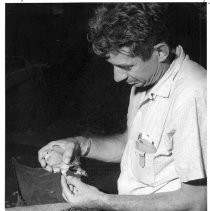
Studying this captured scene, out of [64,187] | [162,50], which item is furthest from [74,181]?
[162,50]

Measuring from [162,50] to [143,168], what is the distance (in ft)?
1.32

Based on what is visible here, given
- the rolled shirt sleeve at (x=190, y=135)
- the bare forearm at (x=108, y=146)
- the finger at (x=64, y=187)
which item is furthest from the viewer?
the bare forearm at (x=108, y=146)

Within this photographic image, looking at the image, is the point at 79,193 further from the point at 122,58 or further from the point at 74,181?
the point at 122,58

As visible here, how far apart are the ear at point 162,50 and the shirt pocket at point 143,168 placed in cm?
32

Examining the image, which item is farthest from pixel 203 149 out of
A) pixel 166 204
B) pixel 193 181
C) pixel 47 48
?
pixel 47 48

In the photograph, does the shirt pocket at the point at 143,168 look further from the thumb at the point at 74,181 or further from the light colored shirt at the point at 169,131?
the thumb at the point at 74,181

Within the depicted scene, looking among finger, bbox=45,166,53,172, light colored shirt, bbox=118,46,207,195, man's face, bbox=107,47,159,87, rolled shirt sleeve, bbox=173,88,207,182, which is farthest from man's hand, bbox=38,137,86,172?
rolled shirt sleeve, bbox=173,88,207,182

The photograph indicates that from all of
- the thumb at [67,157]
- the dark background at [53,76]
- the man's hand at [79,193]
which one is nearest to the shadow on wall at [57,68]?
the dark background at [53,76]

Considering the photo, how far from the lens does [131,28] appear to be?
3.78ft

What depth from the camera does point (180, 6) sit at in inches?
50.9

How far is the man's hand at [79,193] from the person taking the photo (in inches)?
50.6

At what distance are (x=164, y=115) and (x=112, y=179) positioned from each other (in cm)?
34

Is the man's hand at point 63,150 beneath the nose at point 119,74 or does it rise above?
beneath

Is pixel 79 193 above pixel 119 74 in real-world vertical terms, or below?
below
